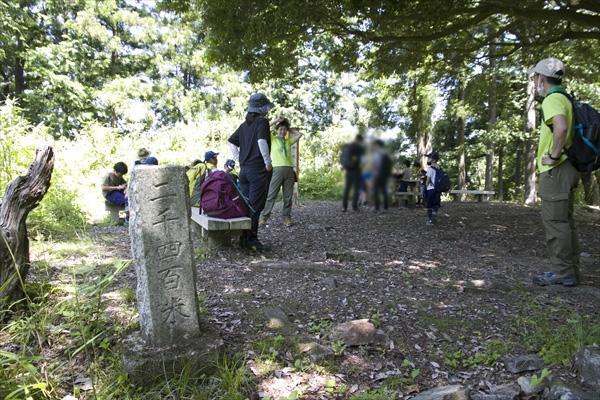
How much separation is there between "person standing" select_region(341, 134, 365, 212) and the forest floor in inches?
78.7

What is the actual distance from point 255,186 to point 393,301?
2090 millimetres

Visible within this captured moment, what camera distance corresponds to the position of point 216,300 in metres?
3.40

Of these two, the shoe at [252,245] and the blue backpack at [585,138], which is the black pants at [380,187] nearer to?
the blue backpack at [585,138]

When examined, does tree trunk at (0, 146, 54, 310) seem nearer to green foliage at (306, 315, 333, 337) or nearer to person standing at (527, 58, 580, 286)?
green foliage at (306, 315, 333, 337)

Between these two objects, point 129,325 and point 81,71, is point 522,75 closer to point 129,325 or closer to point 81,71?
point 129,325

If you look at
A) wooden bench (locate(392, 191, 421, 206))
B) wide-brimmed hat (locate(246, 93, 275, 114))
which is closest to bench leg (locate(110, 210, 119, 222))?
wide-brimmed hat (locate(246, 93, 275, 114))

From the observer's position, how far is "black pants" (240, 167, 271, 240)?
14.8ft

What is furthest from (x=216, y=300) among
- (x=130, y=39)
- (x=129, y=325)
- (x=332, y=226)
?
(x=130, y=39)

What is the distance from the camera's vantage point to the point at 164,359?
238cm

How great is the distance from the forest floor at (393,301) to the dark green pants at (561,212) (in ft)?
1.24

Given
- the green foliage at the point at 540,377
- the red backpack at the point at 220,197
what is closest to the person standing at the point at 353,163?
the green foliage at the point at 540,377

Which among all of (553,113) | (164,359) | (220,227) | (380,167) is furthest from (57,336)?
(553,113)

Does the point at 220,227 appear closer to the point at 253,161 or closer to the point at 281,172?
the point at 253,161

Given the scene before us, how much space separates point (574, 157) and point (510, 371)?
1.91 m
